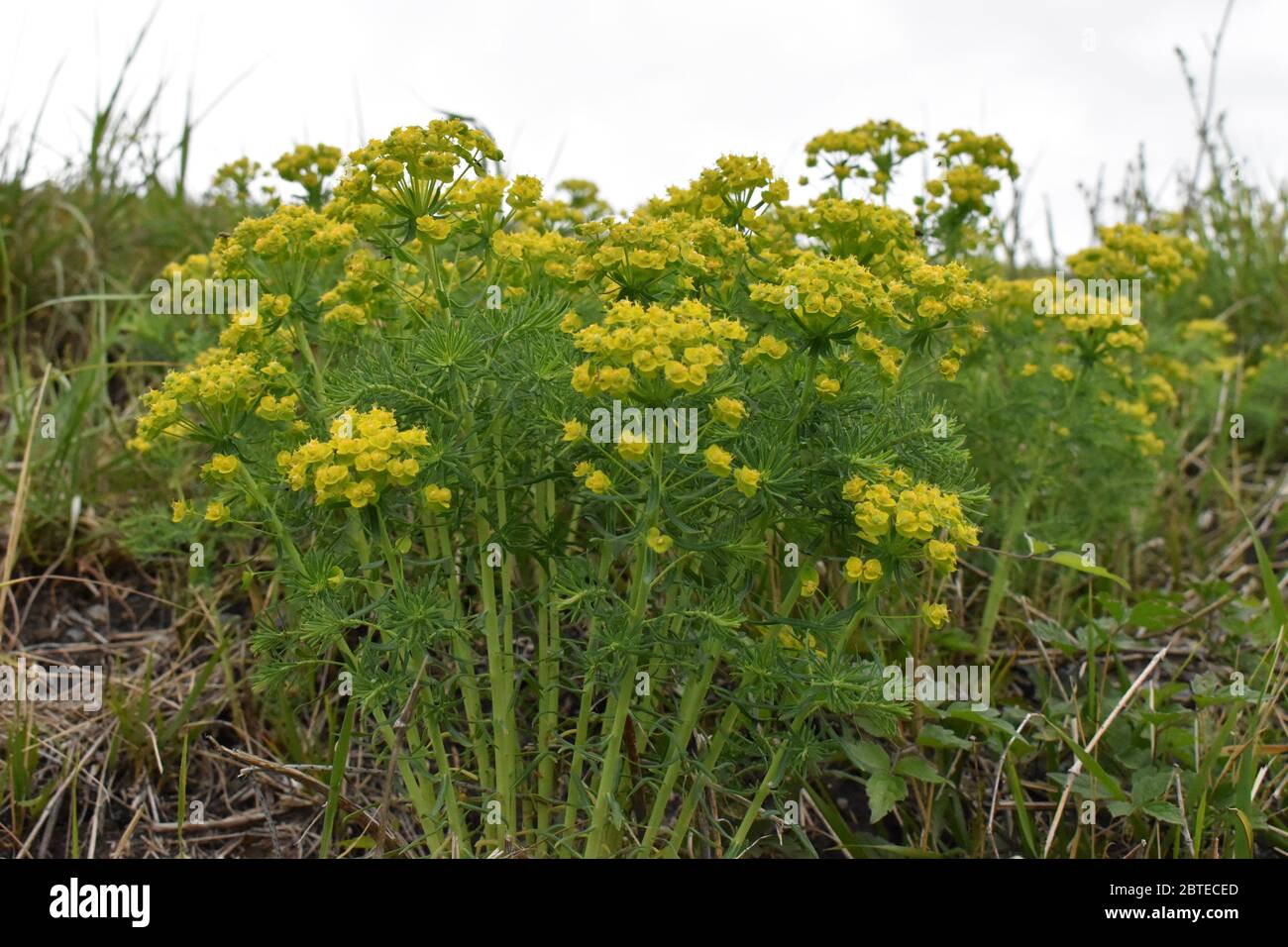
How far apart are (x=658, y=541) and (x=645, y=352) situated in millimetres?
353

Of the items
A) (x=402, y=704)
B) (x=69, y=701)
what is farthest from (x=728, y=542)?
(x=69, y=701)

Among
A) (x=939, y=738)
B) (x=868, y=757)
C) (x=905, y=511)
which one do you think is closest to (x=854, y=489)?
(x=905, y=511)

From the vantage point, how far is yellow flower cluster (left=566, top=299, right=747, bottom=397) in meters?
2.29

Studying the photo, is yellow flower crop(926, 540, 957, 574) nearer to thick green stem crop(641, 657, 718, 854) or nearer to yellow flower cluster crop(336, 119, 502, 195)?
thick green stem crop(641, 657, 718, 854)

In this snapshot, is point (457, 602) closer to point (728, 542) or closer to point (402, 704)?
point (402, 704)

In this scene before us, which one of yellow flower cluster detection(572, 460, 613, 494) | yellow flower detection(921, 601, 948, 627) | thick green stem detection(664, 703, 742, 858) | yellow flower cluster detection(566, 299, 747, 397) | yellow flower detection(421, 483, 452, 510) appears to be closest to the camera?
yellow flower cluster detection(566, 299, 747, 397)

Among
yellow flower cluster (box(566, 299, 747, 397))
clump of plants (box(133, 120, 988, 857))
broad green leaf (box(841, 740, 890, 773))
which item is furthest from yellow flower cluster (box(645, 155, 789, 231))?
broad green leaf (box(841, 740, 890, 773))

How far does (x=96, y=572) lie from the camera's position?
4.50 metres

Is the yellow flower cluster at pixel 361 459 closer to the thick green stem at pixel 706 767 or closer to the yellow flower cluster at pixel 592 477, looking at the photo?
the yellow flower cluster at pixel 592 477

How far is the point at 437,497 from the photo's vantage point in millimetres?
2523

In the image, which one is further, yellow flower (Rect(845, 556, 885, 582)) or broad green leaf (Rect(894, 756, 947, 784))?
broad green leaf (Rect(894, 756, 947, 784))

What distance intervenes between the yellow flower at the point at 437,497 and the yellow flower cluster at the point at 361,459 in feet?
0.16

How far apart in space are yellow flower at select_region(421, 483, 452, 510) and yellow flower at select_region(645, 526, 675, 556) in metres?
0.41

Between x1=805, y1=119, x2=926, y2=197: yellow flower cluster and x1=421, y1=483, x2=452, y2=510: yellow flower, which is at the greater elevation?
x1=805, y1=119, x2=926, y2=197: yellow flower cluster
